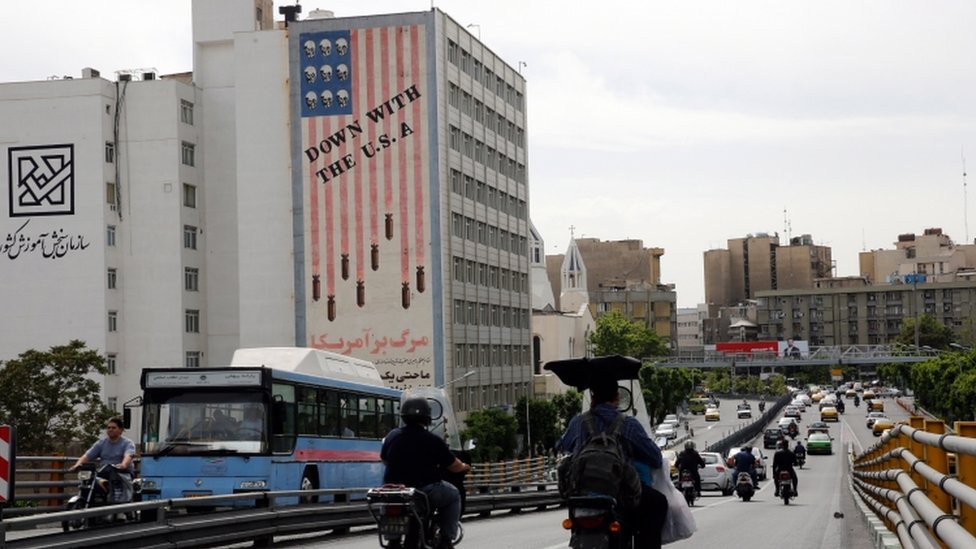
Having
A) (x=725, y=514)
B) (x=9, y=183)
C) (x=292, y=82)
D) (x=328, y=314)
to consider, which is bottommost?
(x=725, y=514)

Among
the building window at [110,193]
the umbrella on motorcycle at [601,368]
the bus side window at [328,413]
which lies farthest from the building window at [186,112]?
the umbrella on motorcycle at [601,368]

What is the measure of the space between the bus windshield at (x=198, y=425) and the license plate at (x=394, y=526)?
15.5m

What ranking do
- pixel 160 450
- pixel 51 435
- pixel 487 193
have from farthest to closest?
pixel 487 193 → pixel 51 435 → pixel 160 450

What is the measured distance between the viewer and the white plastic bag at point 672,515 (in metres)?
10.1

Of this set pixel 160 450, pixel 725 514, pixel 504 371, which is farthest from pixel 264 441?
pixel 504 371

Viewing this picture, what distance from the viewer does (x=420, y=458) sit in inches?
484

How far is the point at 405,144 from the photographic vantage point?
87.9m

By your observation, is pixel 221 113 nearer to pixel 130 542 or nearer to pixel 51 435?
pixel 51 435

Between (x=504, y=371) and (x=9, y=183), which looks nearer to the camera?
(x=9, y=183)

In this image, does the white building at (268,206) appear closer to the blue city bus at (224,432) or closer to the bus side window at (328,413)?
the bus side window at (328,413)

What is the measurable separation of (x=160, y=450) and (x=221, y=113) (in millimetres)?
66955

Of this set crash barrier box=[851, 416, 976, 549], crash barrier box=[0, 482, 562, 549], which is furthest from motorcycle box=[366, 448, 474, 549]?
crash barrier box=[851, 416, 976, 549]

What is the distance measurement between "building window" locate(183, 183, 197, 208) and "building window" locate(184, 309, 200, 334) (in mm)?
6022

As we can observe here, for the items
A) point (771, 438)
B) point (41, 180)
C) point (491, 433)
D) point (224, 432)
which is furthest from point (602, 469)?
point (771, 438)
